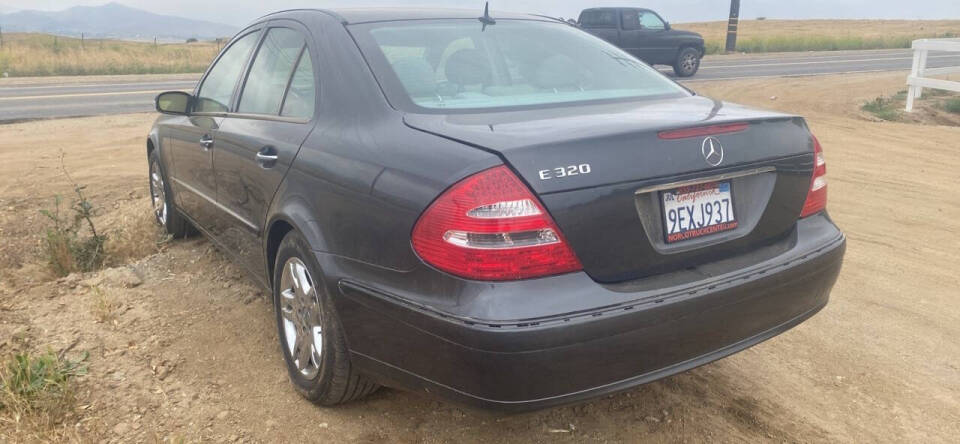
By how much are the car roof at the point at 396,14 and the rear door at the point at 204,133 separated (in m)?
0.46

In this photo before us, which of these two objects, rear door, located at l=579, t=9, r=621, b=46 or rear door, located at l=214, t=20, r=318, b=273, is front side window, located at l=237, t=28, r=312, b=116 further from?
rear door, located at l=579, t=9, r=621, b=46

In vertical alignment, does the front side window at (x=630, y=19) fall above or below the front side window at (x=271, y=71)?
above

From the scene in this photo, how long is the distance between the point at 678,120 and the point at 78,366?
282cm

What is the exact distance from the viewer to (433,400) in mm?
2947

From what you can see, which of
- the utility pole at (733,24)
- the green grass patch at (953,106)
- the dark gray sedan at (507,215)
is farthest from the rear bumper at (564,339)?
the utility pole at (733,24)

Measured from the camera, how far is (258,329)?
379 cm

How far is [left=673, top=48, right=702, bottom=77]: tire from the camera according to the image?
67.1 feet

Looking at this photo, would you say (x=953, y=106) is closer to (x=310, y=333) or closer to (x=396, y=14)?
(x=396, y=14)

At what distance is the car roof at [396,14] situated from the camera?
3.28m

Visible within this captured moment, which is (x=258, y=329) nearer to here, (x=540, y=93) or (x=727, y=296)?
(x=540, y=93)

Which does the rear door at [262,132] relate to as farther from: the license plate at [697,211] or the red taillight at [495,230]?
the license plate at [697,211]

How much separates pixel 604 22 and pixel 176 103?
691 inches

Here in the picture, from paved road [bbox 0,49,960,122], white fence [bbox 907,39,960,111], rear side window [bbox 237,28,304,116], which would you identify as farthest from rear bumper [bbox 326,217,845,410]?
paved road [bbox 0,49,960,122]

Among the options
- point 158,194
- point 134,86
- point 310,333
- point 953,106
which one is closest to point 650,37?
point 953,106
